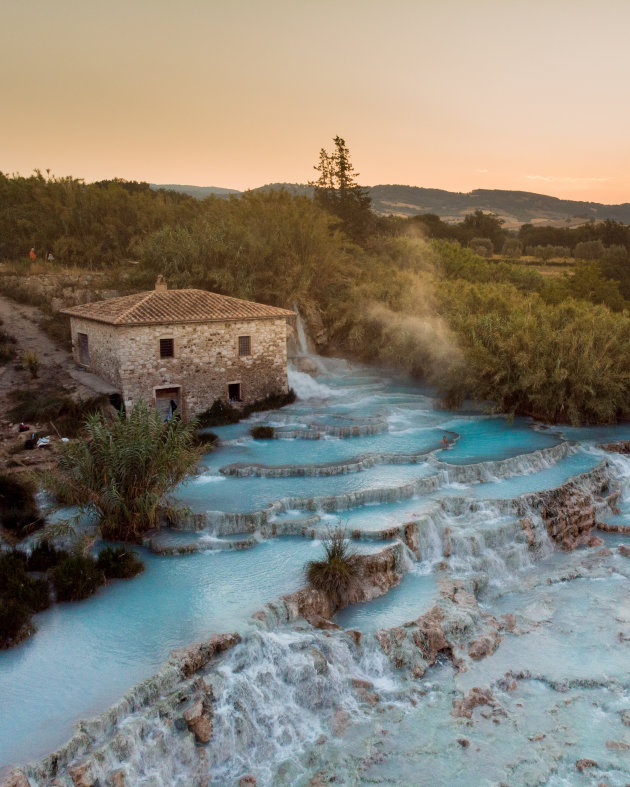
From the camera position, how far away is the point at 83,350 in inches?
925

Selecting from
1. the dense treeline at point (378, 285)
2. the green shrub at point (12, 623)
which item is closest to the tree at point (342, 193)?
the dense treeline at point (378, 285)

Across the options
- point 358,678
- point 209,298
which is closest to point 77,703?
point 358,678

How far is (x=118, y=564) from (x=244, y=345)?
11.8 metres

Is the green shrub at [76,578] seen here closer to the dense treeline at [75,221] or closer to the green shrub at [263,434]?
the green shrub at [263,434]

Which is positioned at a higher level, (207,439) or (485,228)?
(485,228)

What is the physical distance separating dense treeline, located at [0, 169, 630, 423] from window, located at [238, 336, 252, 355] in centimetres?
644

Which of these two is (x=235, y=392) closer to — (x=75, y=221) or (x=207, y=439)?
(x=207, y=439)

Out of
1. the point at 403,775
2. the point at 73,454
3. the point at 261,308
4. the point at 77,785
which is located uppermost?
the point at 261,308

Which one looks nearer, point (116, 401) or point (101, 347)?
point (116, 401)

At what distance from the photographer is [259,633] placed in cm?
1009

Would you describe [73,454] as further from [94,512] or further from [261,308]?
[261,308]

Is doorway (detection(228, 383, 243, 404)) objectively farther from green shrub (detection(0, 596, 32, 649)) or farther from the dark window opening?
green shrub (detection(0, 596, 32, 649))

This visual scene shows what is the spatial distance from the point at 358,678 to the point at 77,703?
13.3 feet

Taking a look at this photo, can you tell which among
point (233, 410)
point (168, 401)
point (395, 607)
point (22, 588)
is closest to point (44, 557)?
point (22, 588)
